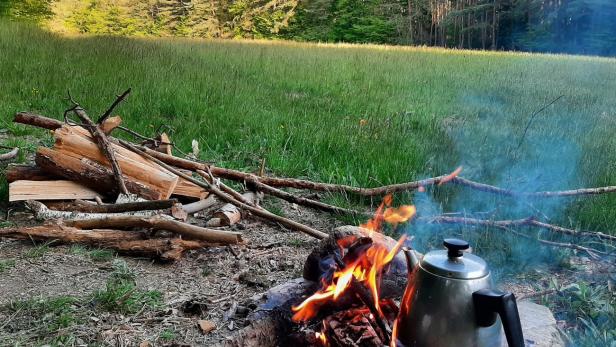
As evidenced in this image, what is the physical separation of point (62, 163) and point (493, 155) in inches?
134

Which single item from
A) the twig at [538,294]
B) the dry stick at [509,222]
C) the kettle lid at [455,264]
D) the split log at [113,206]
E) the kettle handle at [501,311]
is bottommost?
the twig at [538,294]

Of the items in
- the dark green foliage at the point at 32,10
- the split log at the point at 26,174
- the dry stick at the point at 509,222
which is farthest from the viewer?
the dark green foliage at the point at 32,10

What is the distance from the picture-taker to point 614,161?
179 inches

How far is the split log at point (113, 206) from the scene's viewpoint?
10.2 ft

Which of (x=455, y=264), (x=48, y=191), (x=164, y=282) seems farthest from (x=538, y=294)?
(x=48, y=191)

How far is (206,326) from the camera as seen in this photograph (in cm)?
205

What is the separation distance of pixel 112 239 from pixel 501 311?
216 cm

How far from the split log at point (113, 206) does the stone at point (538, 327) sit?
1.94 m

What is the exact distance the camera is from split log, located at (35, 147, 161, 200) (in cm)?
338

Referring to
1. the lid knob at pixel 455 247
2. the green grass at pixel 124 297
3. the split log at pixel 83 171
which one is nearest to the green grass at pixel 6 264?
the green grass at pixel 124 297

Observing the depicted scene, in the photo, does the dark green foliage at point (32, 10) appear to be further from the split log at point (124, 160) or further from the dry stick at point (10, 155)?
the split log at point (124, 160)

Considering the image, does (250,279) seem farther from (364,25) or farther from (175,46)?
(364,25)

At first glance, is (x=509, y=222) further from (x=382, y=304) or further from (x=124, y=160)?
(x=124, y=160)

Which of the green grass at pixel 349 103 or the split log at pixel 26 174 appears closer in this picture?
the split log at pixel 26 174
